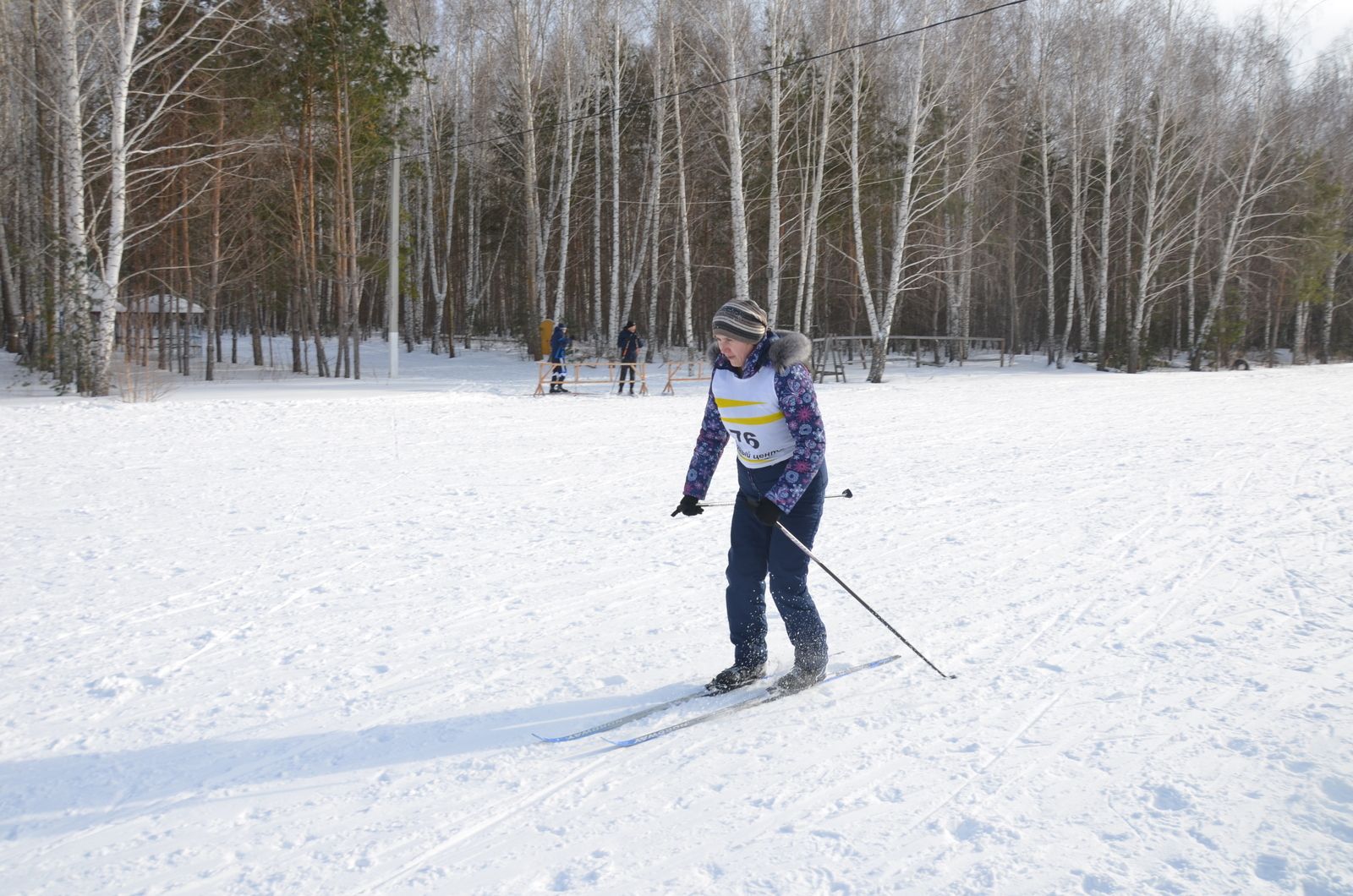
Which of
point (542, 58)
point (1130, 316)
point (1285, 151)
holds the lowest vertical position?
point (1130, 316)

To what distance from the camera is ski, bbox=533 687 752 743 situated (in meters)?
3.57

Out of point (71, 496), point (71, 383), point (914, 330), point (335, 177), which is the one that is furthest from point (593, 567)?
point (914, 330)

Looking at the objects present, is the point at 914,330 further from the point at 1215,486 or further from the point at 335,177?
the point at 1215,486

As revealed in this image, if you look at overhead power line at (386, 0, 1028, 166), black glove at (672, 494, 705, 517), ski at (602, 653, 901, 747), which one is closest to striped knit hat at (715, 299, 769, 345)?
black glove at (672, 494, 705, 517)

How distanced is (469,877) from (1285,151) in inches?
1412

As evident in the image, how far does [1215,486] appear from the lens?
8.55 meters

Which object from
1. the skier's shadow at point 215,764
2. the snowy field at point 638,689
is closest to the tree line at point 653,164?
the snowy field at point 638,689

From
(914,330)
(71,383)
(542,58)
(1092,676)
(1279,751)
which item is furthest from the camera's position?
(914,330)

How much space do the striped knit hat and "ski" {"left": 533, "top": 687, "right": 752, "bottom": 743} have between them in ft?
4.99

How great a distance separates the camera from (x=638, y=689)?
406cm

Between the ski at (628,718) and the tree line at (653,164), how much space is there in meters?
13.8

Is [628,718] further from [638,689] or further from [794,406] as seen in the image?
[794,406]

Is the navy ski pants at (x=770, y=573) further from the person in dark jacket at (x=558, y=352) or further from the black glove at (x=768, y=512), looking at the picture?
the person in dark jacket at (x=558, y=352)

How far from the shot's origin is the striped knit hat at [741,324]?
3.64m
